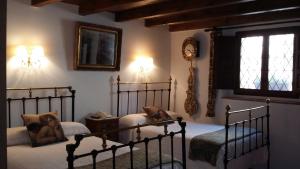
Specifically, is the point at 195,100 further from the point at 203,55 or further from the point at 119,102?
the point at 119,102

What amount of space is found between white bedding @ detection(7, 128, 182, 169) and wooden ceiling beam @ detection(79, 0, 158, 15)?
1691 millimetres

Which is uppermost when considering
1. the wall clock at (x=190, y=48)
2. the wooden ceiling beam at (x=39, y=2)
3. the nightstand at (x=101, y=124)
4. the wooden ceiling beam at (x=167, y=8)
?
the wooden ceiling beam at (x=167, y=8)

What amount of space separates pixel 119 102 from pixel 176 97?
127 centimetres

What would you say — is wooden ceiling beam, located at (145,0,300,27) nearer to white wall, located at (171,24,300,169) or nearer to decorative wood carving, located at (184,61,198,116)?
white wall, located at (171,24,300,169)

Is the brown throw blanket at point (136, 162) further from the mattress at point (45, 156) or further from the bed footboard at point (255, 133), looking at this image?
the bed footboard at point (255, 133)

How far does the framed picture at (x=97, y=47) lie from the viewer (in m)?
3.99

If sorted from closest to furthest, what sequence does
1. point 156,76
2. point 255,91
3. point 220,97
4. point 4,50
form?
point 4,50
point 255,91
point 220,97
point 156,76

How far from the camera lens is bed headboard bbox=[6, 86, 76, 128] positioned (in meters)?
3.40

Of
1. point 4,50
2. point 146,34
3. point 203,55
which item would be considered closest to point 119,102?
point 146,34

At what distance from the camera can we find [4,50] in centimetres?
105

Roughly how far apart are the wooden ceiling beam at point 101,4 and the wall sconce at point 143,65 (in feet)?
4.15

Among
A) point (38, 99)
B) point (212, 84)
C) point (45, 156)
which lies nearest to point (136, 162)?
point (45, 156)

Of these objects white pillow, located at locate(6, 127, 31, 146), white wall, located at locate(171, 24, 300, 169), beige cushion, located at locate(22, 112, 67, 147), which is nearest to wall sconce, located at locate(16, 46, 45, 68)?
beige cushion, located at locate(22, 112, 67, 147)

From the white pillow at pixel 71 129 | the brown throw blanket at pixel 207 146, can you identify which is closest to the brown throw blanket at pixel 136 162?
the brown throw blanket at pixel 207 146
